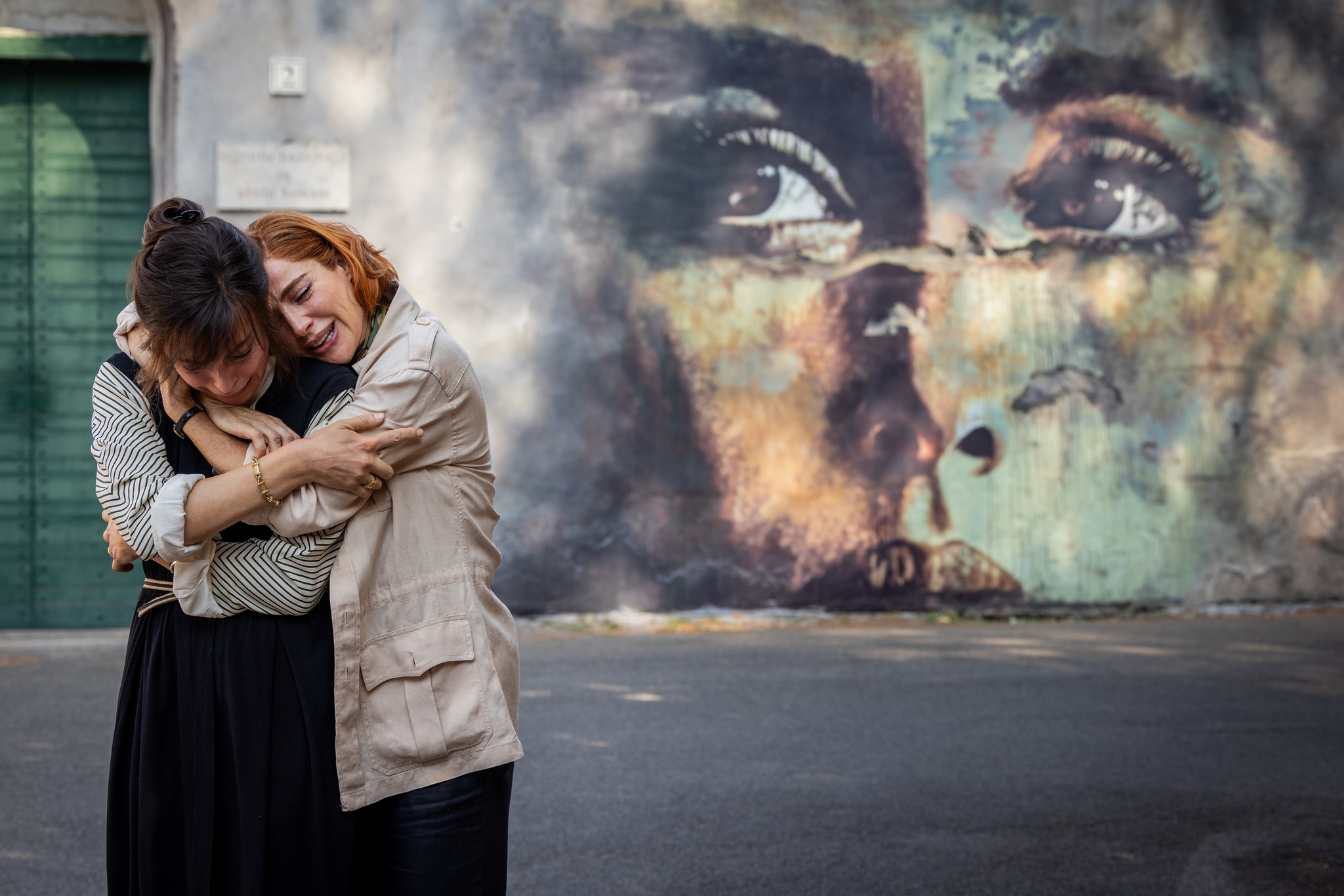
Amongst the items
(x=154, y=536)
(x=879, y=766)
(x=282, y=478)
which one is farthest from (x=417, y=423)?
(x=879, y=766)

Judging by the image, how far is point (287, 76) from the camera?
7797 millimetres

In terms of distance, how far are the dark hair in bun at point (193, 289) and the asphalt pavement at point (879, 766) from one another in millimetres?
2256

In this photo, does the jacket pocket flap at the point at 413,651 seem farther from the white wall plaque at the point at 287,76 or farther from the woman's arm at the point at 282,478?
the white wall plaque at the point at 287,76

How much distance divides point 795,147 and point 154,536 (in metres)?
6.95

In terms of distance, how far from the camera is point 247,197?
7.79 meters

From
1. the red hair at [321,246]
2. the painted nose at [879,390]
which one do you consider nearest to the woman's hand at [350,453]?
the red hair at [321,246]

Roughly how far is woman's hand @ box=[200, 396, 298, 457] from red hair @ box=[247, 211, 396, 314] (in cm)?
29

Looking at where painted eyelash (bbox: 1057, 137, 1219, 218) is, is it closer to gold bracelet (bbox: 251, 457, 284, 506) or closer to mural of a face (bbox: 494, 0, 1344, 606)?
mural of a face (bbox: 494, 0, 1344, 606)

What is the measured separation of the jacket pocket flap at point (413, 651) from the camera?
6.52 ft

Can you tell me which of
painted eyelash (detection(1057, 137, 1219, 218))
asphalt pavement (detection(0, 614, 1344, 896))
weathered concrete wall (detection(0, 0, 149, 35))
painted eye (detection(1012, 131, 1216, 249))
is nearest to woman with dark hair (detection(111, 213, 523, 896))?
asphalt pavement (detection(0, 614, 1344, 896))

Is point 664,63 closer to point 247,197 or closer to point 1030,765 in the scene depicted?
point 247,197

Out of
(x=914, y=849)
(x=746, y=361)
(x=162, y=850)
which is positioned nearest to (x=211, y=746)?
(x=162, y=850)

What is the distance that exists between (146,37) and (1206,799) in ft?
26.1

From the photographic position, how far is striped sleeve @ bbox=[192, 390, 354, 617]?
6.45 ft
